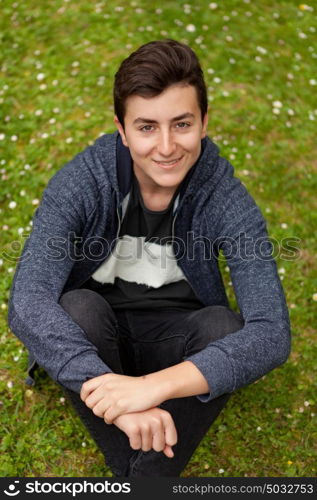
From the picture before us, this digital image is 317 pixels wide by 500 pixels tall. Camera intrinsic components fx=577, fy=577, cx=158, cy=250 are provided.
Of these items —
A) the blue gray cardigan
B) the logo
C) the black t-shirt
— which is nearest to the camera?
the blue gray cardigan

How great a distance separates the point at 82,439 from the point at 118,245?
5.26 ft

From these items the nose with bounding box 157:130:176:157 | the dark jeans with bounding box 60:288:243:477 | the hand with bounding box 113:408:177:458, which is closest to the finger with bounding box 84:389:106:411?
the hand with bounding box 113:408:177:458

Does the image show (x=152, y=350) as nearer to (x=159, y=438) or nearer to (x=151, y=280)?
(x=151, y=280)

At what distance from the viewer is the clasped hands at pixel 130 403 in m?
3.04

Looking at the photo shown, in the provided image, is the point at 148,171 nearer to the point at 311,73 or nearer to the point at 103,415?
the point at 103,415

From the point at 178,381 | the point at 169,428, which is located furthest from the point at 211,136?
the point at 169,428

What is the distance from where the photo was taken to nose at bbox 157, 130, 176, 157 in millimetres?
3273

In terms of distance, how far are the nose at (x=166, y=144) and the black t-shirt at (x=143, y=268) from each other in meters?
0.41

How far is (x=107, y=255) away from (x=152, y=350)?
27.9 inches

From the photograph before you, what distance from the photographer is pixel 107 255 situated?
378cm

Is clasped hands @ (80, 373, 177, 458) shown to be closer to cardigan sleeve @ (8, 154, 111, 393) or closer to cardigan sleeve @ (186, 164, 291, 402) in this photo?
cardigan sleeve @ (8, 154, 111, 393)

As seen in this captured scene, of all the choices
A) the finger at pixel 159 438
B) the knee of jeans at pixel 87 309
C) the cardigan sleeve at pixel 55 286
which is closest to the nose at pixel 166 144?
the cardigan sleeve at pixel 55 286

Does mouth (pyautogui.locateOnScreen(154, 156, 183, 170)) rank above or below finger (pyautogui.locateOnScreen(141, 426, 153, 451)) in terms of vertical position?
above

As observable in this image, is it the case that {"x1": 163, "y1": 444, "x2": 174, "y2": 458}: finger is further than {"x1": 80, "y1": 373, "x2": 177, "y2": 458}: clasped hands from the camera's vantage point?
Yes
